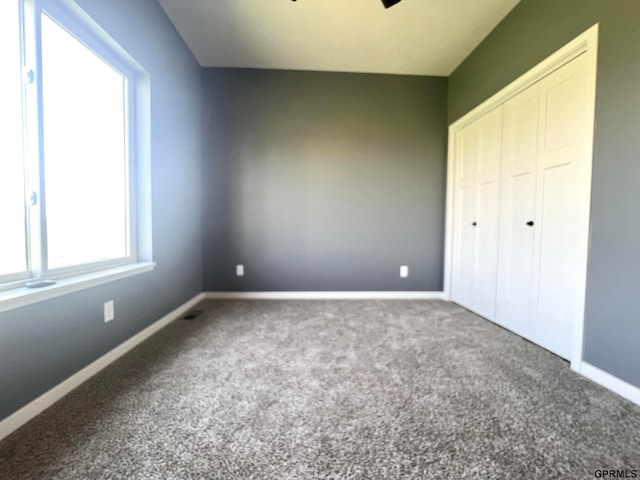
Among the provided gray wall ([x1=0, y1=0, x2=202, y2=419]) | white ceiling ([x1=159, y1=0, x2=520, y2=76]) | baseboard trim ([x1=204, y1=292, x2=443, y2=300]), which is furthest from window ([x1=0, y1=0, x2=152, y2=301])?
baseboard trim ([x1=204, y1=292, x2=443, y2=300])

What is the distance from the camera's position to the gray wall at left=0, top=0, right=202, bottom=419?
111 cm

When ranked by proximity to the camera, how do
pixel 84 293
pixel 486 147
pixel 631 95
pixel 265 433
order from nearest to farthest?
1. pixel 265 433
2. pixel 631 95
3. pixel 84 293
4. pixel 486 147

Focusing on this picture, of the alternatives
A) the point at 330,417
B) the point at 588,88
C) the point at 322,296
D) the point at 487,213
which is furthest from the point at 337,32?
the point at 330,417

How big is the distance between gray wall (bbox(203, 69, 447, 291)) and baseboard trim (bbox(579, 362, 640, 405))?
1657 mm

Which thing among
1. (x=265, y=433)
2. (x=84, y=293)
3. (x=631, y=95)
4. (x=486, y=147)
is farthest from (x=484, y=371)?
(x=84, y=293)

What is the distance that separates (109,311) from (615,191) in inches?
117

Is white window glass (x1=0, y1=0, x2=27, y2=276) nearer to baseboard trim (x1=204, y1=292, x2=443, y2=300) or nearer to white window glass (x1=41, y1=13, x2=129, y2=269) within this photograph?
white window glass (x1=41, y1=13, x2=129, y2=269)

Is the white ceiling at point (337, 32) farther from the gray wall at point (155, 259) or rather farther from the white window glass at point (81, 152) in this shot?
the white window glass at point (81, 152)

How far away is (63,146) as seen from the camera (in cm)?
145

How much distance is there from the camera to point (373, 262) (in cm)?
306

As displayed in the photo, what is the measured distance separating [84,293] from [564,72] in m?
3.23

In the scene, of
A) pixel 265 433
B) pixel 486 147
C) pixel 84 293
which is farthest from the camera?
pixel 486 147

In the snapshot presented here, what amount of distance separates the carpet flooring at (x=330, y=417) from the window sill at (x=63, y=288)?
1.69ft

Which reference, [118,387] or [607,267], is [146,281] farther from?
[607,267]
